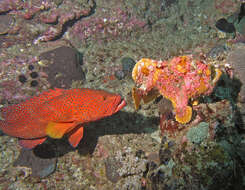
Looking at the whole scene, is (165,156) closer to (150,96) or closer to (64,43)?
(150,96)

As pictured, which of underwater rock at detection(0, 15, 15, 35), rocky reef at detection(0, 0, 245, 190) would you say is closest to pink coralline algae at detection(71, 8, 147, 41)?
rocky reef at detection(0, 0, 245, 190)

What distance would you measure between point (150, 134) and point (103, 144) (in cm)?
113

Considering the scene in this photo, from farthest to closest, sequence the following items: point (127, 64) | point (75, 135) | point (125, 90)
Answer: point (127, 64) → point (125, 90) → point (75, 135)

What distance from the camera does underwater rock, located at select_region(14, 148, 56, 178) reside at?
371 centimetres

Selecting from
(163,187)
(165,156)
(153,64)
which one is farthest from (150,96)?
(163,187)

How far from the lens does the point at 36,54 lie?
21.1 ft

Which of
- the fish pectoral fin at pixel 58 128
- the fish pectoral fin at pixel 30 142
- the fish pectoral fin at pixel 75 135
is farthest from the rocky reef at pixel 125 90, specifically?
the fish pectoral fin at pixel 58 128

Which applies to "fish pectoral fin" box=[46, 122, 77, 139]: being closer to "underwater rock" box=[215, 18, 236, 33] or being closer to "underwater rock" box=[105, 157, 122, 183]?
"underwater rock" box=[105, 157, 122, 183]

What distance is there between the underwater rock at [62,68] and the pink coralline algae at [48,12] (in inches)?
76.3

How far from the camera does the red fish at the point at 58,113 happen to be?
3115 mm

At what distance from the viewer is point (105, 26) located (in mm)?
8117

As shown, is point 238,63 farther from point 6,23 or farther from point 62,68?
point 6,23

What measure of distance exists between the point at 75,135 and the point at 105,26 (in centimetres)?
626

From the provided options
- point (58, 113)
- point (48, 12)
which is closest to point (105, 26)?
point (48, 12)
